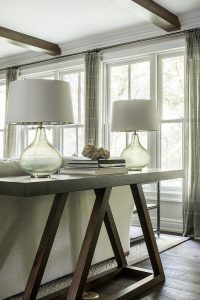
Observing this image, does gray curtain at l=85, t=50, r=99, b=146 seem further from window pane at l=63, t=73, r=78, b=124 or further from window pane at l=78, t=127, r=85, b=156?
window pane at l=63, t=73, r=78, b=124

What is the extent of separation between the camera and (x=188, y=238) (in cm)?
434

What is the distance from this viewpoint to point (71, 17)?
489 cm

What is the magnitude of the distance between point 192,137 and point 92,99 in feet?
5.27

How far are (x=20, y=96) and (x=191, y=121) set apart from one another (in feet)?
8.91

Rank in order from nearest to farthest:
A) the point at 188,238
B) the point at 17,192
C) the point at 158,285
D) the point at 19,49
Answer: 1. the point at 17,192
2. the point at 158,285
3. the point at 188,238
4. the point at 19,49

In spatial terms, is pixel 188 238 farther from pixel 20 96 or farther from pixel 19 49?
pixel 19 49

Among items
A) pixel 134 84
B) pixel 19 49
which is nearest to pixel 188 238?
pixel 134 84

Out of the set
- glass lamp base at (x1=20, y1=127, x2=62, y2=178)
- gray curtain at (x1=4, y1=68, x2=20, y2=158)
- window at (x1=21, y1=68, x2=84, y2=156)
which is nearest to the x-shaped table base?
glass lamp base at (x1=20, y1=127, x2=62, y2=178)

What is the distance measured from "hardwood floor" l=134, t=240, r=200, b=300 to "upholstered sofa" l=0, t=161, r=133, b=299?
60cm

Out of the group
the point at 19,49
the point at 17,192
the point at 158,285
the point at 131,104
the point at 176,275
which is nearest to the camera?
the point at 17,192

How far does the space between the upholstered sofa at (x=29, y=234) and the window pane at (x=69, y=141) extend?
3034 mm

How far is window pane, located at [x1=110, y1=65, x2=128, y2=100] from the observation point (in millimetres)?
5438

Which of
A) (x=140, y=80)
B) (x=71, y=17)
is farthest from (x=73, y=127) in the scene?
(x=71, y=17)

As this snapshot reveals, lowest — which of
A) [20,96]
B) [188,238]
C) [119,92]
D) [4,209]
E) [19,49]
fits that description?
[188,238]
